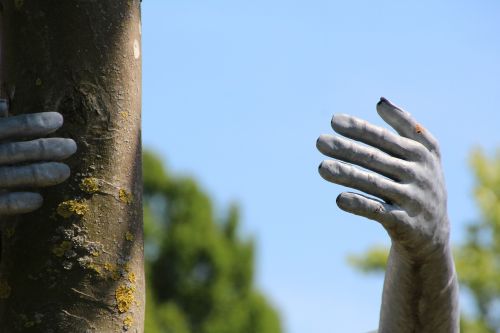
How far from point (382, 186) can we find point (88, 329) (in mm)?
1054

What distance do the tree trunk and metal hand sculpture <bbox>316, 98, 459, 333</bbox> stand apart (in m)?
0.65

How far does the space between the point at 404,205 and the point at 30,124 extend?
4.19 ft

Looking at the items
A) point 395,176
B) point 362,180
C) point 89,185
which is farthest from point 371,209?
point 89,185

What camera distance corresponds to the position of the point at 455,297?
4.01m

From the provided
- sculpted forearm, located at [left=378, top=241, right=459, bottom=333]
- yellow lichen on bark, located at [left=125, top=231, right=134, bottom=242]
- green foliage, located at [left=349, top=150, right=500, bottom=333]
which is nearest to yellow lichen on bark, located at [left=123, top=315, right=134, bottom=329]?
yellow lichen on bark, located at [left=125, top=231, right=134, bottom=242]

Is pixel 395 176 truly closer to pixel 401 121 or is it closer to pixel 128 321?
pixel 401 121

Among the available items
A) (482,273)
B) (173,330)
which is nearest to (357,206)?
(482,273)

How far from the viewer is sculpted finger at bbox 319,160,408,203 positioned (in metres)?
3.20

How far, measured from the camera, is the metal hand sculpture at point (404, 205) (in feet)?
10.7

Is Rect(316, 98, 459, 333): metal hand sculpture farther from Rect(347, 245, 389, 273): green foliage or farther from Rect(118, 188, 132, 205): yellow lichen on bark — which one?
Rect(347, 245, 389, 273): green foliage

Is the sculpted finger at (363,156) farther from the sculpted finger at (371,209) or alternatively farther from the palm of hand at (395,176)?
the sculpted finger at (371,209)

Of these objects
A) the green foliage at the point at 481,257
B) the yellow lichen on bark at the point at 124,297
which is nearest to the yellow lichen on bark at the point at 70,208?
the yellow lichen on bark at the point at 124,297

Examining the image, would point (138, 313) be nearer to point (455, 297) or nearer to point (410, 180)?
point (410, 180)

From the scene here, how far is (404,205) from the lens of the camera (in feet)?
11.4
